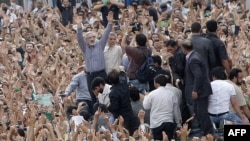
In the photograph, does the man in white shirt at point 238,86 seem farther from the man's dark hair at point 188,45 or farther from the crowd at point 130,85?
the man's dark hair at point 188,45

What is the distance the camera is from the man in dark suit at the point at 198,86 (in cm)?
1313

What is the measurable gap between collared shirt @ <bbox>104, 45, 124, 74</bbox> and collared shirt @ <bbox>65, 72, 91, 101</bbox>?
1.34 ft

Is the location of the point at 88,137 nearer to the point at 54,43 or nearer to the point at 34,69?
the point at 34,69

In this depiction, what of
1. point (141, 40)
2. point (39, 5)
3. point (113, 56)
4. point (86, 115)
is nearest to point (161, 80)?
point (86, 115)

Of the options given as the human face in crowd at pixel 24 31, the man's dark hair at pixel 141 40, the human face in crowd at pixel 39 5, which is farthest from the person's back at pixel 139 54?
the human face in crowd at pixel 39 5

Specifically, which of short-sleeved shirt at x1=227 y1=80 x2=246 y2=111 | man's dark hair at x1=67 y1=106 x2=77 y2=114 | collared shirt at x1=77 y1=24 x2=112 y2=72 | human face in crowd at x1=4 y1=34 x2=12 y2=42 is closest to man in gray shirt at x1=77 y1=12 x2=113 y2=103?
collared shirt at x1=77 y1=24 x2=112 y2=72

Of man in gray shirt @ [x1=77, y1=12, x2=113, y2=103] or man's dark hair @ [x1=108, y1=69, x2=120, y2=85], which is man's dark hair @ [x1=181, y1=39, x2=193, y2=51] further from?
man in gray shirt @ [x1=77, y1=12, x2=113, y2=103]

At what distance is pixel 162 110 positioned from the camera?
13.4m

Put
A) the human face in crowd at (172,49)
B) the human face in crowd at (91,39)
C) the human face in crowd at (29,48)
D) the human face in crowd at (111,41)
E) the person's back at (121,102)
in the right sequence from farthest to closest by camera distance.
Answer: the human face in crowd at (29,48) < the human face in crowd at (111,41) < the human face in crowd at (91,39) < the human face in crowd at (172,49) < the person's back at (121,102)

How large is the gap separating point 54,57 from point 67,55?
0.32 m

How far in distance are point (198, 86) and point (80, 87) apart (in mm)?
2794

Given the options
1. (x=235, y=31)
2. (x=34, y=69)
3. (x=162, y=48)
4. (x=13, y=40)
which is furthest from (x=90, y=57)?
(x=13, y=40)

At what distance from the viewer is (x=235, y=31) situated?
778 inches

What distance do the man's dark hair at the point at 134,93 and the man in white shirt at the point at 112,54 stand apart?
151 cm
